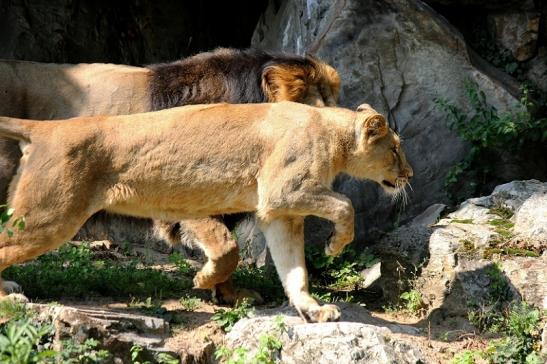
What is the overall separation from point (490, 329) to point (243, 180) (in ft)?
6.84

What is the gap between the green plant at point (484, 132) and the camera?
30.7 feet

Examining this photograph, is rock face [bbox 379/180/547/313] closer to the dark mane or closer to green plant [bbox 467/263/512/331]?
green plant [bbox 467/263/512/331]

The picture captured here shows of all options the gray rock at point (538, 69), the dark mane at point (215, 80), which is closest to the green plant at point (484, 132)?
the gray rock at point (538, 69)

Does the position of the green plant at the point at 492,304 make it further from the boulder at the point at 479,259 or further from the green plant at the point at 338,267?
the green plant at the point at 338,267

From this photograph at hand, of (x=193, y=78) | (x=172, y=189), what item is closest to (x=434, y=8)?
(x=193, y=78)

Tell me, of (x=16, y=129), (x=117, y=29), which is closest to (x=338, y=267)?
(x=16, y=129)

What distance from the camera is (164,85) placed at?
27.9 ft

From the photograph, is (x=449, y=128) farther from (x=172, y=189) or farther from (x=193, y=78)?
(x=172, y=189)

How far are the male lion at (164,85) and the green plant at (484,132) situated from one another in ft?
5.05

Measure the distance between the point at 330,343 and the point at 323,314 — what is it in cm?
42

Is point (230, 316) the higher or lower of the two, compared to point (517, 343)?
higher

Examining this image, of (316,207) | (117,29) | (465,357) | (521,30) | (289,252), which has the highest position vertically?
(117,29)

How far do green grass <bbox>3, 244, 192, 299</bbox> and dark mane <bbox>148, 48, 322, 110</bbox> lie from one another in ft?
4.66

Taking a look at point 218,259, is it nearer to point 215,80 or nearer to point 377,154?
point 377,154
